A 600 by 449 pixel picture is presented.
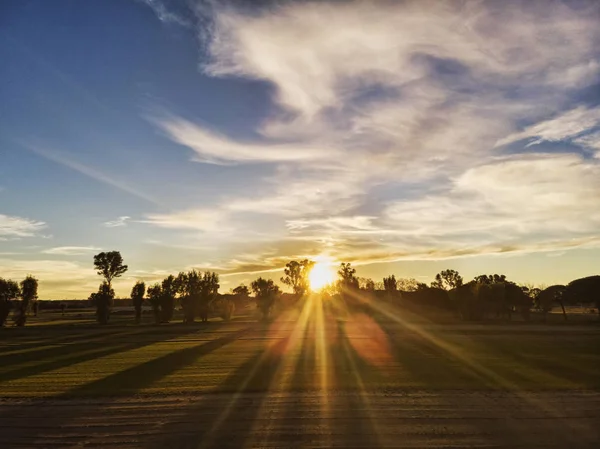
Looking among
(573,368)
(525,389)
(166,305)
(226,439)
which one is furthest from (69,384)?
(166,305)

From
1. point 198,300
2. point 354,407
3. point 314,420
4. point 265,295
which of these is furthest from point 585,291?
point 314,420

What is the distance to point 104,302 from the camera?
220 feet

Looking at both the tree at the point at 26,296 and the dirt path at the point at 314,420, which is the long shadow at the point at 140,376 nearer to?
the dirt path at the point at 314,420

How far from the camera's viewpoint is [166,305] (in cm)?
6762

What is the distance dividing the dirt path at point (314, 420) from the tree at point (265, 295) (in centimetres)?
5512

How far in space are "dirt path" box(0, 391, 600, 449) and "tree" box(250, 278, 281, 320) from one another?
55123 millimetres

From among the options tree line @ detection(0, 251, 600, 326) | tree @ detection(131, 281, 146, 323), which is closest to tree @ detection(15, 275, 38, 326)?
tree line @ detection(0, 251, 600, 326)

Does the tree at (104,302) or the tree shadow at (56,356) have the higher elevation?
the tree at (104,302)

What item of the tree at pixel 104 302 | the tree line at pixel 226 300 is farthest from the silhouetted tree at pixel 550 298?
the tree at pixel 104 302

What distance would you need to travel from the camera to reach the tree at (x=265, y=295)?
70750 mm

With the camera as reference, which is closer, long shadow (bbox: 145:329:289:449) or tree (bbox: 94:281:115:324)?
Answer: long shadow (bbox: 145:329:289:449)

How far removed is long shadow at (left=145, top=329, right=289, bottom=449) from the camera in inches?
446

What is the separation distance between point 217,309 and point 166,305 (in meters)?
11.4

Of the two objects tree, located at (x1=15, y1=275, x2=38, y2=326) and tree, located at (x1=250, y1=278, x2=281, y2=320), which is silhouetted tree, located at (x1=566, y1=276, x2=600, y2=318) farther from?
tree, located at (x1=15, y1=275, x2=38, y2=326)
